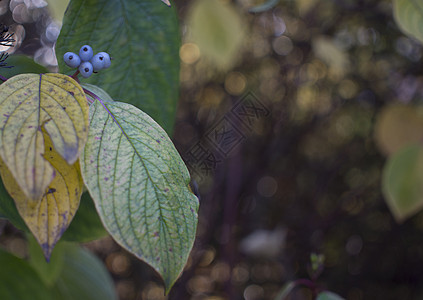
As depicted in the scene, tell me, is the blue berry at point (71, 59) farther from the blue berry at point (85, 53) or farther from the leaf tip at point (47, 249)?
the leaf tip at point (47, 249)

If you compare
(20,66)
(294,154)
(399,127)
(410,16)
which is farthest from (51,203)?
(294,154)

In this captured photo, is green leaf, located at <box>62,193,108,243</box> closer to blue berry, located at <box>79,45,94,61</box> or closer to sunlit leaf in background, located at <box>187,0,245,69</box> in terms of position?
blue berry, located at <box>79,45,94,61</box>

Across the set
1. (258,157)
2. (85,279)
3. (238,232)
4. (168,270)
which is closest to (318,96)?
(258,157)

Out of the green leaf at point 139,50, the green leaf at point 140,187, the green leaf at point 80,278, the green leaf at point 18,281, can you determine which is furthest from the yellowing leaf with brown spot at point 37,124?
the green leaf at point 80,278

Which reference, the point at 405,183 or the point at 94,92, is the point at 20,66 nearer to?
the point at 94,92

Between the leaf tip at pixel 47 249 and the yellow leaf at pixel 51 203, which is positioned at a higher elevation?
the yellow leaf at pixel 51 203

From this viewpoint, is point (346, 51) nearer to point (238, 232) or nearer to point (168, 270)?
point (238, 232)

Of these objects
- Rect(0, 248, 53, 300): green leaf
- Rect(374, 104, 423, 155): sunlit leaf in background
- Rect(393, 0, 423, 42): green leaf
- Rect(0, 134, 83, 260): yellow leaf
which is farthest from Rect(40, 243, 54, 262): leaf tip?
Rect(374, 104, 423, 155): sunlit leaf in background
